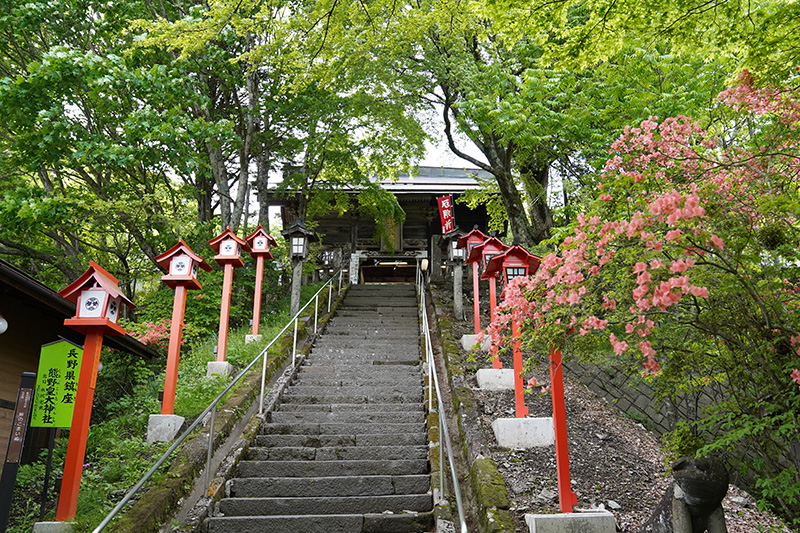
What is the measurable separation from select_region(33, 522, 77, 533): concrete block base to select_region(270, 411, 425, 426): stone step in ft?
8.60

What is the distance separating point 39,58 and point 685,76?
12.4m

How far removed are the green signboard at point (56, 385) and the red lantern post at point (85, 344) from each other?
34cm

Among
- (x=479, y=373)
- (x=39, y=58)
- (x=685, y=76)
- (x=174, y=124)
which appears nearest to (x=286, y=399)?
(x=479, y=373)

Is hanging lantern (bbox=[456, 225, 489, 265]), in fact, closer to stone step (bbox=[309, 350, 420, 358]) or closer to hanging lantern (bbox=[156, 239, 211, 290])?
stone step (bbox=[309, 350, 420, 358])

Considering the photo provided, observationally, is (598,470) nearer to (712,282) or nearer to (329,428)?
(712,282)

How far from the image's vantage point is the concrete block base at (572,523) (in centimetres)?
418

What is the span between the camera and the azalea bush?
305 centimetres

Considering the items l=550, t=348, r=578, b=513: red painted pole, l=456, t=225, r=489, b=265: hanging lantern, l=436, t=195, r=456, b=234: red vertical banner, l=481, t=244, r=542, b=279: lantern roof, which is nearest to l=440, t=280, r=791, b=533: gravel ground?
l=550, t=348, r=578, b=513: red painted pole

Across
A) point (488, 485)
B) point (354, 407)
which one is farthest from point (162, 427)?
point (488, 485)

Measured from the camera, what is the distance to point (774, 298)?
10.9 feet

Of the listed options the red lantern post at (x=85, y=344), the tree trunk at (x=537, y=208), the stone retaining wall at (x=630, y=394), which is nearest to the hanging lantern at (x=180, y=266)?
the red lantern post at (x=85, y=344)

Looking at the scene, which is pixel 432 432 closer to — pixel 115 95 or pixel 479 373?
pixel 479 373

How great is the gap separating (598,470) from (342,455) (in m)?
2.96

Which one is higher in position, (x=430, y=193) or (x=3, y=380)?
(x=430, y=193)
